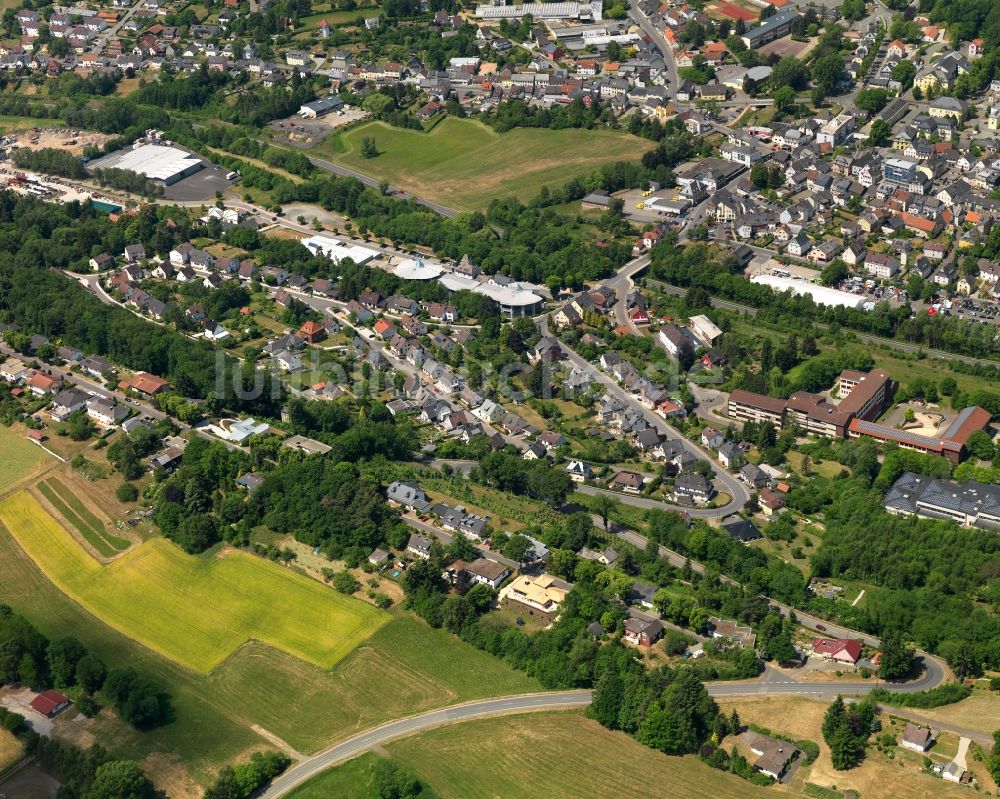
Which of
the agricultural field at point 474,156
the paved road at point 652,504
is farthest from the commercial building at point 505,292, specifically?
the paved road at point 652,504

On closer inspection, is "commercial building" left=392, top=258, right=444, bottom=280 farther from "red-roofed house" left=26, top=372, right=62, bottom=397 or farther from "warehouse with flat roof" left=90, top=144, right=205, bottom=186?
"warehouse with flat roof" left=90, top=144, right=205, bottom=186

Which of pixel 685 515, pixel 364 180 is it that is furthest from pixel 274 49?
pixel 685 515

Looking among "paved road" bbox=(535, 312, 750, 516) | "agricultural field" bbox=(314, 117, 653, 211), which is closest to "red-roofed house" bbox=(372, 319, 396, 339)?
"paved road" bbox=(535, 312, 750, 516)

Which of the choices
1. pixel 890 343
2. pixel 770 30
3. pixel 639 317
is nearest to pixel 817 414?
pixel 890 343

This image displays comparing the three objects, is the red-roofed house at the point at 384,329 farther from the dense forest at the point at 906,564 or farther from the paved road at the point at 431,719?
the paved road at the point at 431,719

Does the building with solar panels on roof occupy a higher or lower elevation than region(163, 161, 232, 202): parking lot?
lower

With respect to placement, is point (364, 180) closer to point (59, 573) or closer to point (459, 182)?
point (459, 182)

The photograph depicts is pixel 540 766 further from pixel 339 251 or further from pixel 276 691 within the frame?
pixel 339 251
